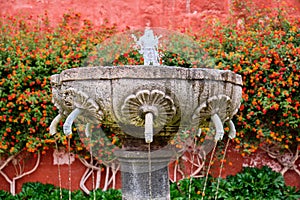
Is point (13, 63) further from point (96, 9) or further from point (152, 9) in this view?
point (152, 9)

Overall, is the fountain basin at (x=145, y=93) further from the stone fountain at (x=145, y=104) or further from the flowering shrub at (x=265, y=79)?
the flowering shrub at (x=265, y=79)

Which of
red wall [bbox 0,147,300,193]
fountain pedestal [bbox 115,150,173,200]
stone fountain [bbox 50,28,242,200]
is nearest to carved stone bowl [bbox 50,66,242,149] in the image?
stone fountain [bbox 50,28,242,200]

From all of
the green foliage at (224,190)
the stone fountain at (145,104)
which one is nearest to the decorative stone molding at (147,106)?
the stone fountain at (145,104)

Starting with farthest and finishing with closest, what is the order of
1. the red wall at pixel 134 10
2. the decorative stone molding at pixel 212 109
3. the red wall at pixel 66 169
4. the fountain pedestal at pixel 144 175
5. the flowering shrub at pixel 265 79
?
1. the red wall at pixel 134 10
2. the red wall at pixel 66 169
3. the flowering shrub at pixel 265 79
4. the fountain pedestal at pixel 144 175
5. the decorative stone molding at pixel 212 109

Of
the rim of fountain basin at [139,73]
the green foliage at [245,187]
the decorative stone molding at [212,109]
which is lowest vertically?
the green foliage at [245,187]

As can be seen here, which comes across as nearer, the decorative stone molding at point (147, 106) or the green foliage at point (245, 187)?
the decorative stone molding at point (147, 106)

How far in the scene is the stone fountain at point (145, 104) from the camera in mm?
1788

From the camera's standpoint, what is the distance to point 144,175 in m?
2.18

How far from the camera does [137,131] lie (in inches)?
82.4

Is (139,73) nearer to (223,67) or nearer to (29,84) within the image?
(223,67)

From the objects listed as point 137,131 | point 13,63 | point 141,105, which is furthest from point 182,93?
point 13,63

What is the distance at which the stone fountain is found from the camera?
5.87ft

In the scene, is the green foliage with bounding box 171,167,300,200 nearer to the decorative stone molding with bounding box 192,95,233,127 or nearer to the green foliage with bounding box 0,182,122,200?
the green foliage with bounding box 0,182,122,200

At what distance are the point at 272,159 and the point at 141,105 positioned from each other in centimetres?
282
